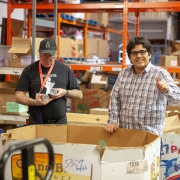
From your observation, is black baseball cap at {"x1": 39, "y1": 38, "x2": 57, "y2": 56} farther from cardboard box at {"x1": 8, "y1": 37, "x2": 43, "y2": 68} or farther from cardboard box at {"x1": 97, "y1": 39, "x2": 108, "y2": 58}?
cardboard box at {"x1": 97, "y1": 39, "x2": 108, "y2": 58}

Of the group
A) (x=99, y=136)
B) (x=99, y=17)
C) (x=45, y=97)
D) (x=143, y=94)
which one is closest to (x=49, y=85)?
(x=45, y=97)

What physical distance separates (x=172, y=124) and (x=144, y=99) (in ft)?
5.12

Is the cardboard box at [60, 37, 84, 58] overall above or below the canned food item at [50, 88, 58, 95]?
above

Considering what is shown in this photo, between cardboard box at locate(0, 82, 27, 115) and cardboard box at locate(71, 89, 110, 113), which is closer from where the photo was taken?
cardboard box at locate(0, 82, 27, 115)

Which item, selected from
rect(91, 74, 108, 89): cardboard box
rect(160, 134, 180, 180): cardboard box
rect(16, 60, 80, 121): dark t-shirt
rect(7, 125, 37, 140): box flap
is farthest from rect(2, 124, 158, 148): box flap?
rect(91, 74, 108, 89): cardboard box

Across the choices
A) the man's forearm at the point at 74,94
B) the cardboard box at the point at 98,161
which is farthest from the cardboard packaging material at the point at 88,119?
the cardboard box at the point at 98,161

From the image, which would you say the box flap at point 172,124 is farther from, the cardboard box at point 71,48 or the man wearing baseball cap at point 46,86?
the cardboard box at point 71,48

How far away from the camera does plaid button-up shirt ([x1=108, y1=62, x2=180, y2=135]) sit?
296 cm

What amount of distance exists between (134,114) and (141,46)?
A: 0.52 metres

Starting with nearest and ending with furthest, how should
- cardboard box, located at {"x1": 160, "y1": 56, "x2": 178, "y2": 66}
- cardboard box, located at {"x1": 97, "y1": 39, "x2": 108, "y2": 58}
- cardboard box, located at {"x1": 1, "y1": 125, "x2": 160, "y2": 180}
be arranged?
1. cardboard box, located at {"x1": 1, "y1": 125, "x2": 160, "y2": 180}
2. cardboard box, located at {"x1": 160, "y1": 56, "x2": 178, "y2": 66}
3. cardboard box, located at {"x1": 97, "y1": 39, "x2": 108, "y2": 58}

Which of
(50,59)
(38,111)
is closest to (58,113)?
(38,111)

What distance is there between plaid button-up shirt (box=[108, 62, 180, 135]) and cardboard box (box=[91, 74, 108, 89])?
167 inches

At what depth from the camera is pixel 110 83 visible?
24.9ft

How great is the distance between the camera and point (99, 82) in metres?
7.43
